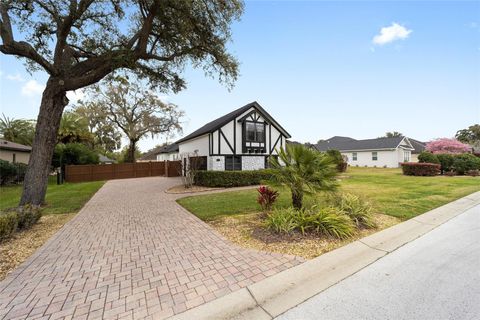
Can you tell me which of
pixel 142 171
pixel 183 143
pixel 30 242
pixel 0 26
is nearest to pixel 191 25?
pixel 0 26

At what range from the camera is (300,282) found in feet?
9.64

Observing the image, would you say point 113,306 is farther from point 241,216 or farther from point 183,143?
point 183,143

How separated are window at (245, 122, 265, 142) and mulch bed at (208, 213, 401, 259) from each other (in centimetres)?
1281

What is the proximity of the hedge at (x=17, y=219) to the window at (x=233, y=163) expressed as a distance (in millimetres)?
12097

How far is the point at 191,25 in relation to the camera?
875cm

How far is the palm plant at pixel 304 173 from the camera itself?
517 centimetres

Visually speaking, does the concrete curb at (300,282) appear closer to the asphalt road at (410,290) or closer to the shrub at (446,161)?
the asphalt road at (410,290)

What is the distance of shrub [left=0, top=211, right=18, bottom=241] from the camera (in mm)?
4562

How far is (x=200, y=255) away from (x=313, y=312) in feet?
6.91

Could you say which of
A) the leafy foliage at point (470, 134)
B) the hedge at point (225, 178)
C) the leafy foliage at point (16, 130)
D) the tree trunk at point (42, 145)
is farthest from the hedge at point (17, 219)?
the leafy foliage at point (470, 134)

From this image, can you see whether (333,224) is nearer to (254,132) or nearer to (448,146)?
(254,132)

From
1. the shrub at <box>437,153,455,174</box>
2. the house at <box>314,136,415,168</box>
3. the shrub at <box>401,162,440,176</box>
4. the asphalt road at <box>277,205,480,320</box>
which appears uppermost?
the house at <box>314,136,415,168</box>

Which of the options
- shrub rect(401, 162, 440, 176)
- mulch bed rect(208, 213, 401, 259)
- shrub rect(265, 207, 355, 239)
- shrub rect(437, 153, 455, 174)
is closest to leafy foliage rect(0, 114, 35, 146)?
mulch bed rect(208, 213, 401, 259)

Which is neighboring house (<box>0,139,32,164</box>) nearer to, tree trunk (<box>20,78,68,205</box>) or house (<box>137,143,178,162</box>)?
house (<box>137,143,178,162</box>)
